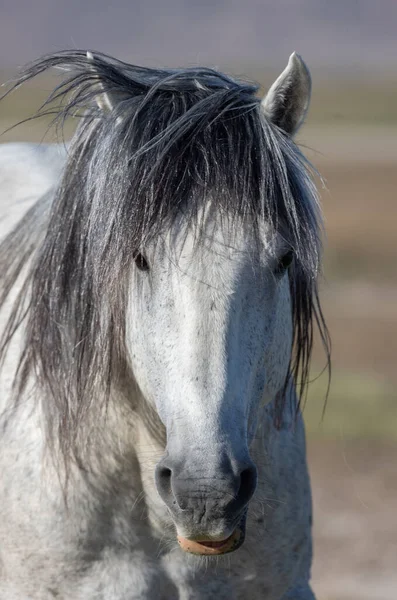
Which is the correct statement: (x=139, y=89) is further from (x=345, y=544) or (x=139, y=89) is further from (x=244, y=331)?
(x=345, y=544)

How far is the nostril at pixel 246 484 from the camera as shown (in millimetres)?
2047

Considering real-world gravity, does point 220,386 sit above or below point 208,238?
below

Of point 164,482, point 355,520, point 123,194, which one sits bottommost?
point 355,520

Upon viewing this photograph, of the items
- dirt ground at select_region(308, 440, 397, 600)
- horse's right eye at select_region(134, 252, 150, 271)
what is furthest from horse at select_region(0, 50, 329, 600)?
dirt ground at select_region(308, 440, 397, 600)

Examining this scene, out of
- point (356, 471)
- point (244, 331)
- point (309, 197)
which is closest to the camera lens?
point (244, 331)

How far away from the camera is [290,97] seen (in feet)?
7.98

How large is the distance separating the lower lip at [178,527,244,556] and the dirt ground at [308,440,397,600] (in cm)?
227

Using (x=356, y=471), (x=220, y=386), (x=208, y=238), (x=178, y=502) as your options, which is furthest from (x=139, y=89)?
(x=356, y=471)

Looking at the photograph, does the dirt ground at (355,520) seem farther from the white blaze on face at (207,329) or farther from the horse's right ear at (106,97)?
the horse's right ear at (106,97)

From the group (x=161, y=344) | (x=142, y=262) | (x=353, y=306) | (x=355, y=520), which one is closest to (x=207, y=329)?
(x=161, y=344)

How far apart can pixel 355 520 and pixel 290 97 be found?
3834 mm

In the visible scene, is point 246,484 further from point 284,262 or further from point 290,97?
point 290,97

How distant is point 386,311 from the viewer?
36.0 ft

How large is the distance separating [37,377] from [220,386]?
0.73 m
